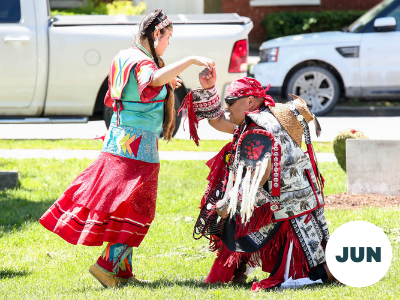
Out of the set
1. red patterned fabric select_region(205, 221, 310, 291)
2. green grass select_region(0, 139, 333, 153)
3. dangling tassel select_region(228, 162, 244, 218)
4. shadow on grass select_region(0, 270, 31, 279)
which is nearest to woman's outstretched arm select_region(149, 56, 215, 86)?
dangling tassel select_region(228, 162, 244, 218)

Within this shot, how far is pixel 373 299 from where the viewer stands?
369cm

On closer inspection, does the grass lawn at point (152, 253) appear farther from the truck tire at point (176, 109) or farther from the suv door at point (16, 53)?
the suv door at point (16, 53)

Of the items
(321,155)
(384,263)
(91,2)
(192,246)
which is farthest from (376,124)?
(91,2)

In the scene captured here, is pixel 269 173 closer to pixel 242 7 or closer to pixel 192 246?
pixel 192 246

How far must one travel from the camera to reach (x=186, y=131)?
997 cm

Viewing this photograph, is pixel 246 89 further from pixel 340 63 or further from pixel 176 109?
pixel 340 63

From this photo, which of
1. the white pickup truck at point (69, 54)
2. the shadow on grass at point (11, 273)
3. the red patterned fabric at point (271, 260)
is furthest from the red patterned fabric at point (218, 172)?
the white pickup truck at point (69, 54)

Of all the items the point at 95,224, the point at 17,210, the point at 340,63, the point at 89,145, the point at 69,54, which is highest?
the point at 69,54

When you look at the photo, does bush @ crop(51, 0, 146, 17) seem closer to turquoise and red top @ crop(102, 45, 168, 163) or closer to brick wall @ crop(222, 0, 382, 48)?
brick wall @ crop(222, 0, 382, 48)

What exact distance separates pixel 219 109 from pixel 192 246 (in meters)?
1.35

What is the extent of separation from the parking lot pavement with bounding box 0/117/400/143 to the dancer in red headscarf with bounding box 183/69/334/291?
5479 mm

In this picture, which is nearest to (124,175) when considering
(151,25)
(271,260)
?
(151,25)

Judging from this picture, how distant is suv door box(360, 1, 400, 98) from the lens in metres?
11.4

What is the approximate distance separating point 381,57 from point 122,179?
334 inches
